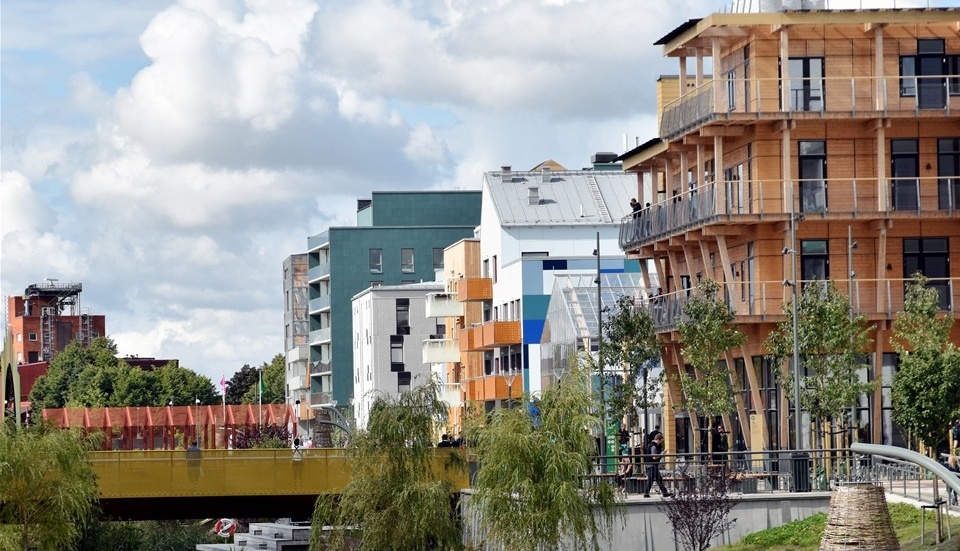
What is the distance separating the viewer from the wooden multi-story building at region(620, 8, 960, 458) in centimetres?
6341

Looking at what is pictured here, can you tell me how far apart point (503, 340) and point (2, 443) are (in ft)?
151

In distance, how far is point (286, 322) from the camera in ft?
597

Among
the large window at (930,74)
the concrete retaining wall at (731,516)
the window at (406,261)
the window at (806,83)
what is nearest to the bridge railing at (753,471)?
the concrete retaining wall at (731,516)

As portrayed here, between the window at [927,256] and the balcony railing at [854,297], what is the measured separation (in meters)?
0.75

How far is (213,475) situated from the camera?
6525cm

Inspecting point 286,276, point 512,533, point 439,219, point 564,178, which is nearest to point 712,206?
point 512,533

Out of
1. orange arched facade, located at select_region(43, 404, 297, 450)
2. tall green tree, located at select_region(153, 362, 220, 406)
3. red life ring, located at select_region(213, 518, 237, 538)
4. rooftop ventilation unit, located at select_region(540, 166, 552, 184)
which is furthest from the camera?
tall green tree, located at select_region(153, 362, 220, 406)

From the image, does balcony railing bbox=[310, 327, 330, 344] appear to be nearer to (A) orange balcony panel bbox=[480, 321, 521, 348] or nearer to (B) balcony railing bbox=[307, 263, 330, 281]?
(B) balcony railing bbox=[307, 263, 330, 281]

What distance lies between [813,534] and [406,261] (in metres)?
103

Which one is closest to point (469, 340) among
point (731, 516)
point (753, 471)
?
point (753, 471)

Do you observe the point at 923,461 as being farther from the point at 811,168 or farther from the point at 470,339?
the point at 470,339

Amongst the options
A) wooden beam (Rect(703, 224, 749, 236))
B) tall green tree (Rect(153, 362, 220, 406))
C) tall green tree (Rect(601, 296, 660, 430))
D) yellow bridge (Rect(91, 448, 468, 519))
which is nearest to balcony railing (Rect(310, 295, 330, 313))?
tall green tree (Rect(153, 362, 220, 406))

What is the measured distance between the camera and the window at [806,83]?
2525 inches

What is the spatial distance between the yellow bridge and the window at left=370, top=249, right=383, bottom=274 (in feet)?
277
